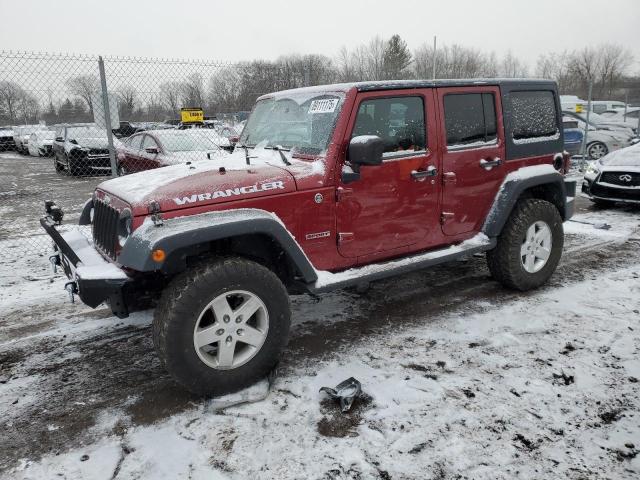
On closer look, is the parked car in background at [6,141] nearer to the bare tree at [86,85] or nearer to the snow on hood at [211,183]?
the bare tree at [86,85]

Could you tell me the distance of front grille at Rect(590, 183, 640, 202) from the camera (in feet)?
26.1

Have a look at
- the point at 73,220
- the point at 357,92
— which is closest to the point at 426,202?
Answer: the point at 357,92

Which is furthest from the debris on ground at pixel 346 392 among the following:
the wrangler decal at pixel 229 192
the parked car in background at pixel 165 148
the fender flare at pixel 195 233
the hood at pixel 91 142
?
the hood at pixel 91 142

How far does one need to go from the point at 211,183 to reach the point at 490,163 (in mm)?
2482

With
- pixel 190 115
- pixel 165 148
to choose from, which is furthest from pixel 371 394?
pixel 190 115

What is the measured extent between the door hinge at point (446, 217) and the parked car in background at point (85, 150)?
40.1 ft

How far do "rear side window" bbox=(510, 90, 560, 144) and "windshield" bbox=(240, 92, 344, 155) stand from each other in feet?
6.24

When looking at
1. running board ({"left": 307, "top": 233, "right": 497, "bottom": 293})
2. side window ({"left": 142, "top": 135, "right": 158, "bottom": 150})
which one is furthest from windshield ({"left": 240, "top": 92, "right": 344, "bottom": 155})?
side window ({"left": 142, "top": 135, "right": 158, "bottom": 150})

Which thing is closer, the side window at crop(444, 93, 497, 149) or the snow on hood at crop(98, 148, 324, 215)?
the snow on hood at crop(98, 148, 324, 215)

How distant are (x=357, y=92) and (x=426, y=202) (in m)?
1.05

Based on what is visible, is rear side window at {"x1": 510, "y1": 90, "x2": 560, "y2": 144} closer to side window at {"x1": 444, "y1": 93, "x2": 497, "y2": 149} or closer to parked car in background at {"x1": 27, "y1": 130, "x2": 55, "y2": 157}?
side window at {"x1": 444, "y1": 93, "x2": 497, "y2": 149}

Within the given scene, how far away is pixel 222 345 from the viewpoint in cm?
304

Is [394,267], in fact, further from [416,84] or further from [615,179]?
[615,179]

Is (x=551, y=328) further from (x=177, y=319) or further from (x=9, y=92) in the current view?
(x=9, y=92)
